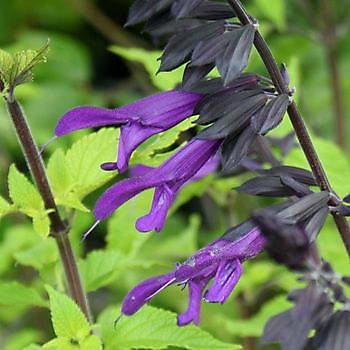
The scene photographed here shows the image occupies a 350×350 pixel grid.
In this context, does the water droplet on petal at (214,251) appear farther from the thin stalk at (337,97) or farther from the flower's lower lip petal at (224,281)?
the thin stalk at (337,97)

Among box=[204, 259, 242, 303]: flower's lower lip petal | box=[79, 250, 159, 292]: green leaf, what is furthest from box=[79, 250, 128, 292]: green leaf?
box=[204, 259, 242, 303]: flower's lower lip petal

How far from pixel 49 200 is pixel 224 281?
31 centimetres

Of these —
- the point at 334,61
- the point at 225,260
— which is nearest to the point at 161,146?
the point at 225,260

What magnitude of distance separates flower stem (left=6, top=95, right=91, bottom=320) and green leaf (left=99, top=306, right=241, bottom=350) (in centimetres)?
9

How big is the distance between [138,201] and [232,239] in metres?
0.51

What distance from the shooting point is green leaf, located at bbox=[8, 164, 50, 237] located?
1.20m

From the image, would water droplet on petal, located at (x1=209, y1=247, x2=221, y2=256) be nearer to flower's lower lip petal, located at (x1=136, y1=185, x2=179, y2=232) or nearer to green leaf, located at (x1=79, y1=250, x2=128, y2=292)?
flower's lower lip petal, located at (x1=136, y1=185, x2=179, y2=232)

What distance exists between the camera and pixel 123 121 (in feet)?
3.76

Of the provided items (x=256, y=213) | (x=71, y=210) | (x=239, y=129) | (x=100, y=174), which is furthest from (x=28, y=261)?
(x=256, y=213)

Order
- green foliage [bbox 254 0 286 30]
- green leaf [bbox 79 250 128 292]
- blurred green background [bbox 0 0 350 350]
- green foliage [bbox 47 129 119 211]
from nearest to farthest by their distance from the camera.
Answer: green foliage [bbox 47 129 119 211] < green leaf [bbox 79 250 128 292] < blurred green background [bbox 0 0 350 350] < green foliage [bbox 254 0 286 30]

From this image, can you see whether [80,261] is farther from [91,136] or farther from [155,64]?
[155,64]

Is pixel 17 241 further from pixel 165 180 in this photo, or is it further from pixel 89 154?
pixel 165 180

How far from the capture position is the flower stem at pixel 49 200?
1.15 metres

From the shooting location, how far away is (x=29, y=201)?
1.23 m
